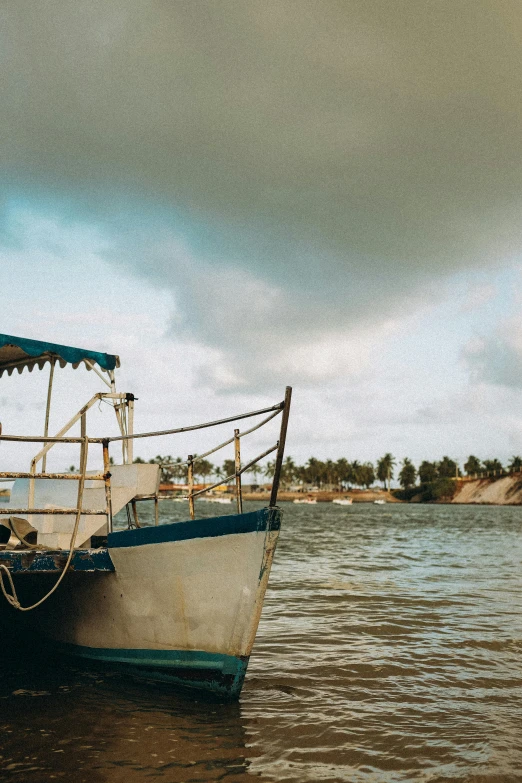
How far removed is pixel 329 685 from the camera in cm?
681

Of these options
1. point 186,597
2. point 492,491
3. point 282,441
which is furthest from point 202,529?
point 492,491

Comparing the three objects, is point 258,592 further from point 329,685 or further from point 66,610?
point 66,610

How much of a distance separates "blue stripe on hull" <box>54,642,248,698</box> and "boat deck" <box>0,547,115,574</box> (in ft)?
3.31

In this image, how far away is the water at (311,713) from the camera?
4.70 metres

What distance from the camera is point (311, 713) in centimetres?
591

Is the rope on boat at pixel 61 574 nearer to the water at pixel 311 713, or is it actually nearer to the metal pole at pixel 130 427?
the water at pixel 311 713

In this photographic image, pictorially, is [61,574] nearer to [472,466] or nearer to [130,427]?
[130,427]

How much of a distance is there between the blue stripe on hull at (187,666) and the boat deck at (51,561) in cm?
101

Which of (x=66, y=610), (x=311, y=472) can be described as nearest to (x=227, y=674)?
(x=66, y=610)

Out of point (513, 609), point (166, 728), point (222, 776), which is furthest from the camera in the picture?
point (513, 609)

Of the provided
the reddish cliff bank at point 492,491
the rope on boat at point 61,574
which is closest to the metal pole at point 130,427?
the rope on boat at point 61,574

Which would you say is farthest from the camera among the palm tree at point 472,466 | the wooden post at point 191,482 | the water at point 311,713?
the palm tree at point 472,466

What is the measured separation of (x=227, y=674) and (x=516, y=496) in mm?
133175

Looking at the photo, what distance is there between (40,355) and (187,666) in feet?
14.8
